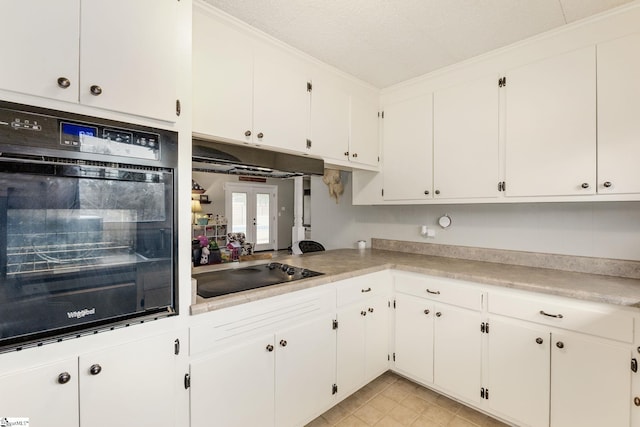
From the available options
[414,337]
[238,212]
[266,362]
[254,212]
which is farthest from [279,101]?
[254,212]

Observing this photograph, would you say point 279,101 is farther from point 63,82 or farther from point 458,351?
point 458,351

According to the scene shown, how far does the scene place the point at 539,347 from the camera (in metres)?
1.63

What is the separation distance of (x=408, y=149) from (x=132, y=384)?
2390 millimetres

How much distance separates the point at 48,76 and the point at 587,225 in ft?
9.57

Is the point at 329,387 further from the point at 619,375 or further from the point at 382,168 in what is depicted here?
the point at 382,168

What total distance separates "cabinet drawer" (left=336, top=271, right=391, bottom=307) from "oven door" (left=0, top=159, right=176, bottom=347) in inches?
42.3

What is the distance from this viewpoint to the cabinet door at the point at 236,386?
1.31 m

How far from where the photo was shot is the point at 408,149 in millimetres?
2535

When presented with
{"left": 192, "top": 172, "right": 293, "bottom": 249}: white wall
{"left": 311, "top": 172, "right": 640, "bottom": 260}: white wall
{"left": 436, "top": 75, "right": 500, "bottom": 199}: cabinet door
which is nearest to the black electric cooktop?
{"left": 436, "top": 75, "right": 500, "bottom": 199}: cabinet door

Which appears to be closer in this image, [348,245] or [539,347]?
[539,347]

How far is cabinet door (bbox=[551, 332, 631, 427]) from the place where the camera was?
140 cm

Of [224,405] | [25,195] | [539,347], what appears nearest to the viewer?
[25,195]

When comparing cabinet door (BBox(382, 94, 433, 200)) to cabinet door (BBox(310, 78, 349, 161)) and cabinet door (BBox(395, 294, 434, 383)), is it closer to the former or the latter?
cabinet door (BBox(310, 78, 349, 161))

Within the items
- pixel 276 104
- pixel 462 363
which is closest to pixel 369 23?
pixel 276 104
